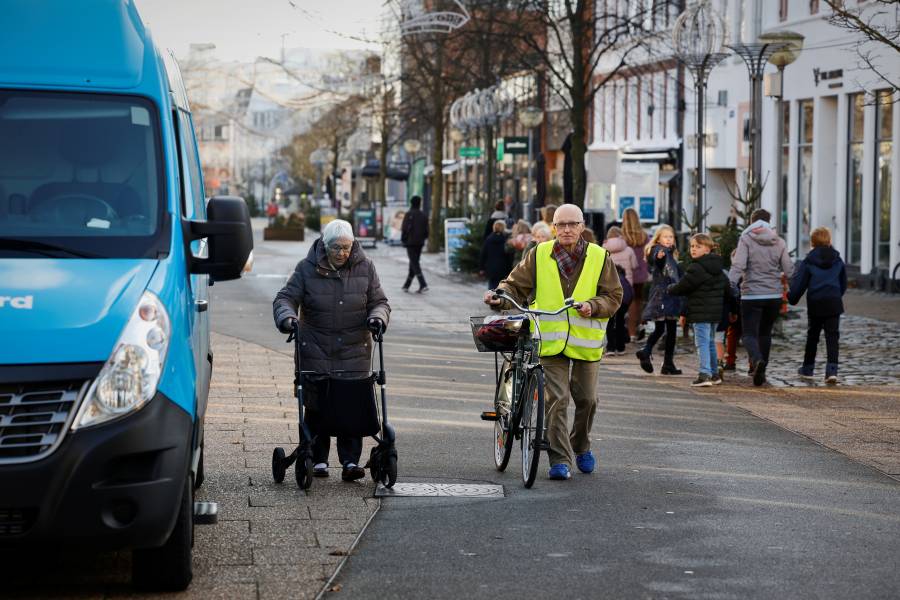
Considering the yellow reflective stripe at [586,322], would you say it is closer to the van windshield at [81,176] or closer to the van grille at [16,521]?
the van windshield at [81,176]

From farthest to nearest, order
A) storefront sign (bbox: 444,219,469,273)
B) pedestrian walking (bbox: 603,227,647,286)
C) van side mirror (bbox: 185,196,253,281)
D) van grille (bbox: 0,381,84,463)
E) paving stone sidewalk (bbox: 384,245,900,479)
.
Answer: storefront sign (bbox: 444,219,469,273) → pedestrian walking (bbox: 603,227,647,286) → paving stone sidewalk (bbox: 384,245,900,479) → van side mirror (bbox: 185,196,253,281) → van grille (bbox: 0,381,84,463)

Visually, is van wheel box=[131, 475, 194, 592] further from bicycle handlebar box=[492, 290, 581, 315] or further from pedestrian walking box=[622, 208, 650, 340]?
pedestrian walking box=[622, 208, 650, 340]

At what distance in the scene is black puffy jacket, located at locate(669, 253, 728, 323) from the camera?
16.4 meters

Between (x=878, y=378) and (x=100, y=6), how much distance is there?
11264mm

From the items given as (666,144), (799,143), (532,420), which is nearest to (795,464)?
(532,420)

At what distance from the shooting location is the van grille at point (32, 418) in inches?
250

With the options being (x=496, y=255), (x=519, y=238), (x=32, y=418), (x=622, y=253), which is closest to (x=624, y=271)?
A: (x=622, y=253)

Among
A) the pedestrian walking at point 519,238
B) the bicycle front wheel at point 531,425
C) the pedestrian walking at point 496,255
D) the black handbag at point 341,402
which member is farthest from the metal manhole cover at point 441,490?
the pedestrian walking at point 496,255

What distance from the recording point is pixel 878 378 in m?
17.0

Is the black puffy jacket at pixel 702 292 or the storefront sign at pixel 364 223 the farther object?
the storefront sign at pixel 364 223

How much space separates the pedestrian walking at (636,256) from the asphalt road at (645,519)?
6054mm

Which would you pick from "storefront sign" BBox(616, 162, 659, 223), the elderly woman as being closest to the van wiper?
the elderly woman

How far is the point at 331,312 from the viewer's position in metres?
9.92

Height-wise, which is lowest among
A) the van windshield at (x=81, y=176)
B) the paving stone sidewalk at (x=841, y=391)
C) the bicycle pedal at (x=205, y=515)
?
the paving stone sidewalk at (x=841, y=391)
